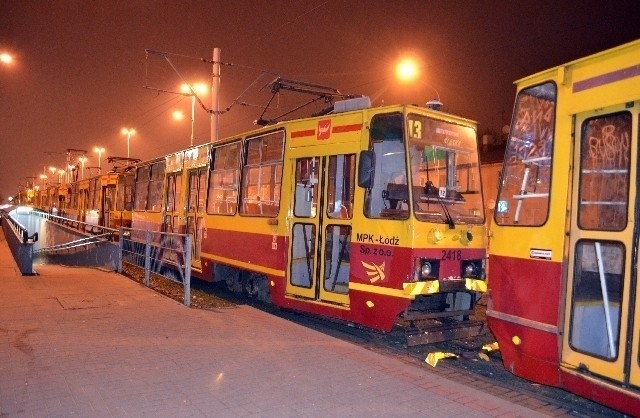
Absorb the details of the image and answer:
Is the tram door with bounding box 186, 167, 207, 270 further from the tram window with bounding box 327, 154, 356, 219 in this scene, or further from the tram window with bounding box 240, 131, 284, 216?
the tram window with bounding box 327, 154, 356, 219

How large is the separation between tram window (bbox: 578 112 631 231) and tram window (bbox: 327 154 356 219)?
3862 millimetres

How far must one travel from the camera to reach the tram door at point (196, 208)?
11945 millimetres

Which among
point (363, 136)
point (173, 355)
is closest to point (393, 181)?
point (363, 136)

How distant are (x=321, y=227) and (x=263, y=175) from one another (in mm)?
2108

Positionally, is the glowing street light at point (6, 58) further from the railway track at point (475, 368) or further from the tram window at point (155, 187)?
the railway track at point (475, 368)

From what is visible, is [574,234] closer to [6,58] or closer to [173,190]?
[173,190]

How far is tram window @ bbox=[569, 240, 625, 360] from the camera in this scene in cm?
446

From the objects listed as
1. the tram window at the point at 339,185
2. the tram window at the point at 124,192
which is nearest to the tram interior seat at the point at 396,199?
the tram window at the point at 339,185

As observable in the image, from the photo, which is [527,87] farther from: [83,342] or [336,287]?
[83,342]

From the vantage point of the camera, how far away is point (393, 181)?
7.56 meters

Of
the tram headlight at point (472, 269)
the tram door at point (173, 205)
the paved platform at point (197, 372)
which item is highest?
the tram door at point (173, 205)

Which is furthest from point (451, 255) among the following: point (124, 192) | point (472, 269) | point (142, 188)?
point (124, 192)

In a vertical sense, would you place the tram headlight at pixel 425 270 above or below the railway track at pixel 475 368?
above

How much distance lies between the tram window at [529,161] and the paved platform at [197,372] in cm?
185
